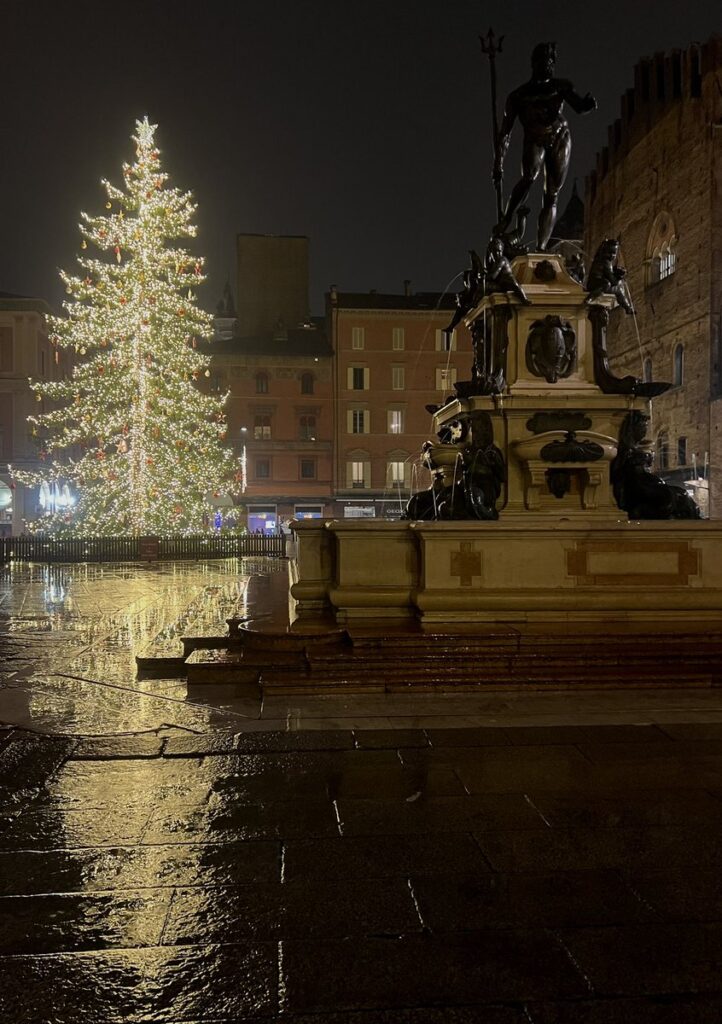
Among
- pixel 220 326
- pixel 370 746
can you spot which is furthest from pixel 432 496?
pixel 220 326

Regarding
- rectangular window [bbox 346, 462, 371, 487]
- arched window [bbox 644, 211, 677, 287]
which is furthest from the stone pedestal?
rectangular window [bbox 346, 462, 371, 487]

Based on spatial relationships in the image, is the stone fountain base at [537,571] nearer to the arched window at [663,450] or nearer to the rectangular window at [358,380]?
the arched window at [663,450]

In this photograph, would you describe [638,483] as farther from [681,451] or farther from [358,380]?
[358,380]

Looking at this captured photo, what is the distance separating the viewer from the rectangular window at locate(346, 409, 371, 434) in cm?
5288

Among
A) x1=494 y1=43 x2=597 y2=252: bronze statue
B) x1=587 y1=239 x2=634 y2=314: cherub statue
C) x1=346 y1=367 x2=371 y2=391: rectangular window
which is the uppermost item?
x1=346 y1=367 x2=371 y2=391: rectangular window

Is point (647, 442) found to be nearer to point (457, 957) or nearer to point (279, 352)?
point (457, 957)

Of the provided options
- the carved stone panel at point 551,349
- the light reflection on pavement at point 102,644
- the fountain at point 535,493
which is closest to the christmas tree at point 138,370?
the light reflection on pavement at point 102,644

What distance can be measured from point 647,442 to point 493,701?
4.96m

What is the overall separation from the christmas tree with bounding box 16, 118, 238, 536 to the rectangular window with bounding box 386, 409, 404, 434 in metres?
27.1

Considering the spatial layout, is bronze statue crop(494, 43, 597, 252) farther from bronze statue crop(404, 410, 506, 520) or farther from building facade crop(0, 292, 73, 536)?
building facade crop(0, 292, 73, 536)

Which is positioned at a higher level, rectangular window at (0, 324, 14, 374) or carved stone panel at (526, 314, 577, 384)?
rectangular window at (0, 324, 14, 374)

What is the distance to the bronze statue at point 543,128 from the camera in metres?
10.4

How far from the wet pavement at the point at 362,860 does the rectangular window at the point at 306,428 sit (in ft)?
152

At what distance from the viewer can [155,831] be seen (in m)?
4.28
